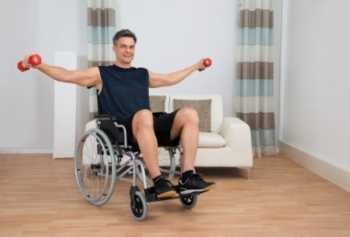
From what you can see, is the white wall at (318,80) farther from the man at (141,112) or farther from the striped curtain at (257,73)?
the man at (141,112)

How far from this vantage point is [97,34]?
4422 mm

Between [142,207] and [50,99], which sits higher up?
[50,99]

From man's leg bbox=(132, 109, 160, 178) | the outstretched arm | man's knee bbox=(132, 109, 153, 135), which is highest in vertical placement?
the outstretched arm

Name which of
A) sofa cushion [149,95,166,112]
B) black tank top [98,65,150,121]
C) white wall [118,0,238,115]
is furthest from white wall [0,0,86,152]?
black tank top [98,65,150,121]

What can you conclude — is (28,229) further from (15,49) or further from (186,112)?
(15,49)

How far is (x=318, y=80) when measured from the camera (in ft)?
12.8


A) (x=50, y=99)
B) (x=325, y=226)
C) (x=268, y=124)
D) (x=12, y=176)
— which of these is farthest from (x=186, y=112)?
(x=50, y=99)

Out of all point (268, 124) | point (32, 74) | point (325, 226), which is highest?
point (32, 74)

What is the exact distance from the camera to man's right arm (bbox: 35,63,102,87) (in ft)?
8.64

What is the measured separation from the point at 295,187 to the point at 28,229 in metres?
2.01

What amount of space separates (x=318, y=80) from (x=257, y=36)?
93 centimetres

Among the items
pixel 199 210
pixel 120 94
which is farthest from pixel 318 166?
pixel 120 94

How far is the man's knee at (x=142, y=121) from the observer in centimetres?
259

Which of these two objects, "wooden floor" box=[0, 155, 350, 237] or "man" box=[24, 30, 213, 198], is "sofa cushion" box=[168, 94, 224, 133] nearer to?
"wooden floor" box=[0, 155, 350, 237]
